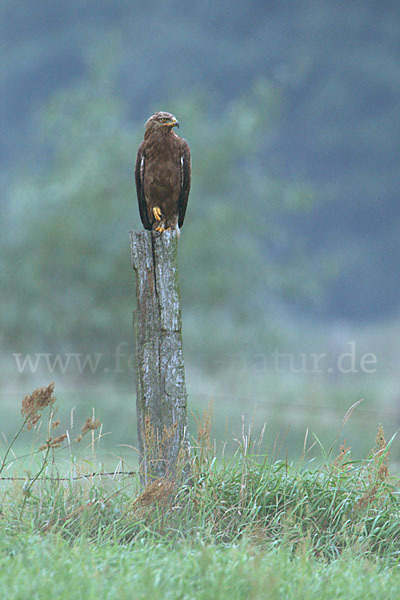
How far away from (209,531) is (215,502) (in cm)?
30

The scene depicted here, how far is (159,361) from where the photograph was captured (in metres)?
3.73

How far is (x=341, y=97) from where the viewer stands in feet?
106

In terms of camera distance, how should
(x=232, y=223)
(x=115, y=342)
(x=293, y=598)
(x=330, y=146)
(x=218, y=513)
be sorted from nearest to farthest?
1. (x=293, y=598)
2. (x=218, y=513)
3. (x=115, y=342)
4. (x=232, y=223)
5. (x=330, y=146)

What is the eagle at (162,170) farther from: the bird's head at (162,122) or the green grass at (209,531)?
the green grass at (209,531)

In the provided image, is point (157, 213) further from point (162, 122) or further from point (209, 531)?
point (209, 531)

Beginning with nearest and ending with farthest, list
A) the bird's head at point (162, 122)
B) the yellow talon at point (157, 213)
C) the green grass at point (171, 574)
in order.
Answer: the green grass at point (171, 574), the bird's head at point (162, 122), the yellow talon at point (157, 213)

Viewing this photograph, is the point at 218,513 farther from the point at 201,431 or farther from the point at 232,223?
the point at 232,223

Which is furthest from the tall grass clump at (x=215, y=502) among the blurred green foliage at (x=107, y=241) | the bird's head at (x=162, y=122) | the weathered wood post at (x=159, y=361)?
the blurred green foliage at (x=107, y=241)

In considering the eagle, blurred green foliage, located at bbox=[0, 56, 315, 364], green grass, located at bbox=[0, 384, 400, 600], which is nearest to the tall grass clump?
green grass, located at bbox=[0, 384, 400, 600]

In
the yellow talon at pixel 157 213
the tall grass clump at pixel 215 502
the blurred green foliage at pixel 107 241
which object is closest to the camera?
the tall grass clump at pixel 215 502

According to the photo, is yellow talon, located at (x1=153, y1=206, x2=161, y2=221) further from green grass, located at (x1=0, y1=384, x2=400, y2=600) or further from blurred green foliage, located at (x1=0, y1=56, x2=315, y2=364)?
blurred green foliage, located at (x1=0, y1=56, x2=315, y2=364)

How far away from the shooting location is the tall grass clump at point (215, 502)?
3307 millimetres

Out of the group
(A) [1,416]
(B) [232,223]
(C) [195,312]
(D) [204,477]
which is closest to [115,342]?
(C) [195,312]

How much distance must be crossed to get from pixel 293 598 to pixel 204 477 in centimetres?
115
